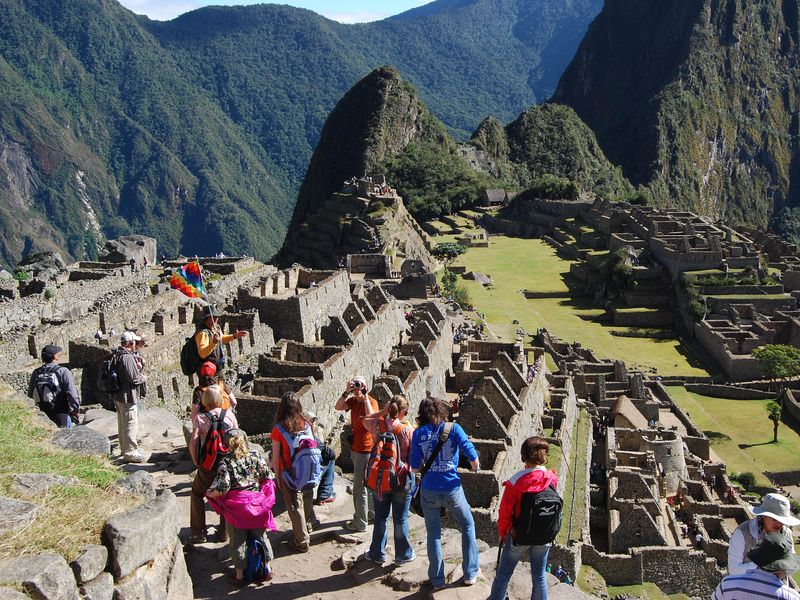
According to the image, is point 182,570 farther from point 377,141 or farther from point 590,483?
point 377,141

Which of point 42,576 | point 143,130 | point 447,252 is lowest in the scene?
point 447,252

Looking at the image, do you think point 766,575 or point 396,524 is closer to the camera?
point 766,575

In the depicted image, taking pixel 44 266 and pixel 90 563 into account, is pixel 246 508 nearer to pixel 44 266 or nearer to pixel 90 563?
pixel 90 563

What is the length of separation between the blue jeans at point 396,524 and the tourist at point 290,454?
859mm

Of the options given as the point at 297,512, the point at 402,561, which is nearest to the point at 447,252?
the point at 297,512

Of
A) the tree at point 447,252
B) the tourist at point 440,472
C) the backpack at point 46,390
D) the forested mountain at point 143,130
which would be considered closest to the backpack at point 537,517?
the tourist at point 440,472

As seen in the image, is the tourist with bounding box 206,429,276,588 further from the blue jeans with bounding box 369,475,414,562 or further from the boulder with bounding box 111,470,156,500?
the blue jeans with bounding box 369,475,414,562

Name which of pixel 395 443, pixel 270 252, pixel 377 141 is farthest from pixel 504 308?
pixel 377 141

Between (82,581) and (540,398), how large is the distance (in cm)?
2134

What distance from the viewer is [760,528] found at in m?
6.86

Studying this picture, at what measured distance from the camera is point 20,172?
353ft

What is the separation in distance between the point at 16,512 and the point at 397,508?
4131 mm

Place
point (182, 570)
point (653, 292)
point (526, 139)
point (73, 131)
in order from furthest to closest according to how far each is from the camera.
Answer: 1. point (526, 139)
2. point (73, 131)
3. point (653, 292)
4. point (182, 570)

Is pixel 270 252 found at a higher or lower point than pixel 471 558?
lower
